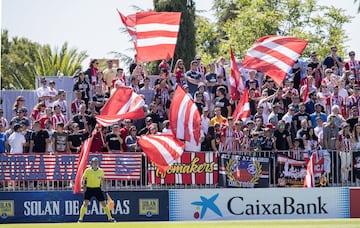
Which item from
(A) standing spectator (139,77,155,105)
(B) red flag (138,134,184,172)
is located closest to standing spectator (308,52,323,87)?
(A) standing spectator (139,77,155,105)

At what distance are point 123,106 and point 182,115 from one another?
151cm

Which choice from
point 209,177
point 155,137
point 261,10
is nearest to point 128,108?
point 155,137

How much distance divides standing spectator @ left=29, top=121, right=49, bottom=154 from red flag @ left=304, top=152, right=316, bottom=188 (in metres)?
6.59

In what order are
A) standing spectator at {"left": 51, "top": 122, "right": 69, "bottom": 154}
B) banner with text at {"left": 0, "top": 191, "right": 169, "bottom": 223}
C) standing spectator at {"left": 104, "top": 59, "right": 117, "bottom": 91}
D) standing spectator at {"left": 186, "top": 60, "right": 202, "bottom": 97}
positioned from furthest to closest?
1. standing spectator at {"left": 104, "top": 59, "right": 117, "bottom": 91}
2. standing spectator at {"left": 186, "top": 60, "right": 202, "bottom": 97}
3. banner with text at {"left": 0, "top": 191, "right": 169, "bottom": 223}
4. standing spectator at {"left": 51, "top": 122, "right": 69, "bottom": 154}

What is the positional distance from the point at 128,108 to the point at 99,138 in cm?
116

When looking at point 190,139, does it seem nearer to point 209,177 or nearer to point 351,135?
point 209,177

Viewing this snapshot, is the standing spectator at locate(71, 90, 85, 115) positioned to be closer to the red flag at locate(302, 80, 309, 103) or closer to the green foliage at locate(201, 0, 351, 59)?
the red flag at locate(302, 80, 309, 103)

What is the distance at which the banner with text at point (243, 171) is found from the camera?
25.9 m

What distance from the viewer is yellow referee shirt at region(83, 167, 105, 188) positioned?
25.2m

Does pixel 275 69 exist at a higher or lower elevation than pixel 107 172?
higher

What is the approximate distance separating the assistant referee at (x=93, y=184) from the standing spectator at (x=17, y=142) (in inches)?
68.9

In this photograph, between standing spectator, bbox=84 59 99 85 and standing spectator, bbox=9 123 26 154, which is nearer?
standing spectator, bbox=9 123 26 154

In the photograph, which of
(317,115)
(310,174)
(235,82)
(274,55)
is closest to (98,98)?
(235,82)

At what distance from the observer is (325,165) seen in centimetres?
2577
